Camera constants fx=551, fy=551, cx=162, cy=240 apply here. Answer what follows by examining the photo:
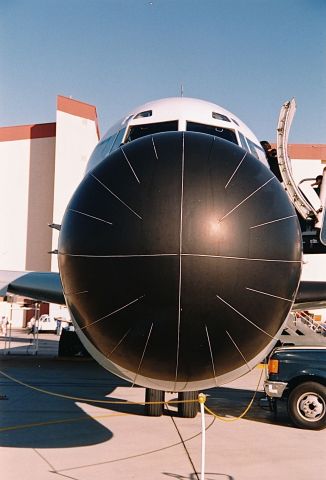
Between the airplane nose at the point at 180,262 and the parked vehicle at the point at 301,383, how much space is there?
171 inches

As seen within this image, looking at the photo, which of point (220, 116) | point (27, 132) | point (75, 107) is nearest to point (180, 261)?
point (220, 116)

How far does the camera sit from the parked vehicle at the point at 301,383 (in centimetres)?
803

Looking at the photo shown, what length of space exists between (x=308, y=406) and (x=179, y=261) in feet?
17.5

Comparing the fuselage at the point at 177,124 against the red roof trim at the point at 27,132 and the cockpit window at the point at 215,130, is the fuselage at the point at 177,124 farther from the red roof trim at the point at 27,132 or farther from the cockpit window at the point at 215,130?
the red roof trim at the point at 27,132

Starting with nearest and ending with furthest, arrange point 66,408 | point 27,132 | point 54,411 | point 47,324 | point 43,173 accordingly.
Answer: point 54,411 < point 66,408 < point 47,324 < point 43,173 < point 27,132

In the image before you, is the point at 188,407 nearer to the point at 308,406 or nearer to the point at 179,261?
the point at 308,406

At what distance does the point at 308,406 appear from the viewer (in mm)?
8086

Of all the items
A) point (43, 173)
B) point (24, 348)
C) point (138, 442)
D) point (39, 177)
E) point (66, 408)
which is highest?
point (43, 173)

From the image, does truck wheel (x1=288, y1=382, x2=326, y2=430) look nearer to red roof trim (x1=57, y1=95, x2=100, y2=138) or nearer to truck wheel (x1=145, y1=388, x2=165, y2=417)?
truck wheel (x1=145, y1=388, x2=165, y2=417)

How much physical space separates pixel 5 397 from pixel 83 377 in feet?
11.3

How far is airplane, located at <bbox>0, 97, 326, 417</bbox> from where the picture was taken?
3746 mm

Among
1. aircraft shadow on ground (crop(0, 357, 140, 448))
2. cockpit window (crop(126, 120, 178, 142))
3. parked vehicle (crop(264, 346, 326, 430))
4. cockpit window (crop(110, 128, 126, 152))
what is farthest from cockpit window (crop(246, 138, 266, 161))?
aircraft shadow on ground (crop(0, 357, 140, 448))

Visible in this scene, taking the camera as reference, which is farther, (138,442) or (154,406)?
(154,406)

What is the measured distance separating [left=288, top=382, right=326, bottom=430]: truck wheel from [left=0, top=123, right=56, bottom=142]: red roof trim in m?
39.9
